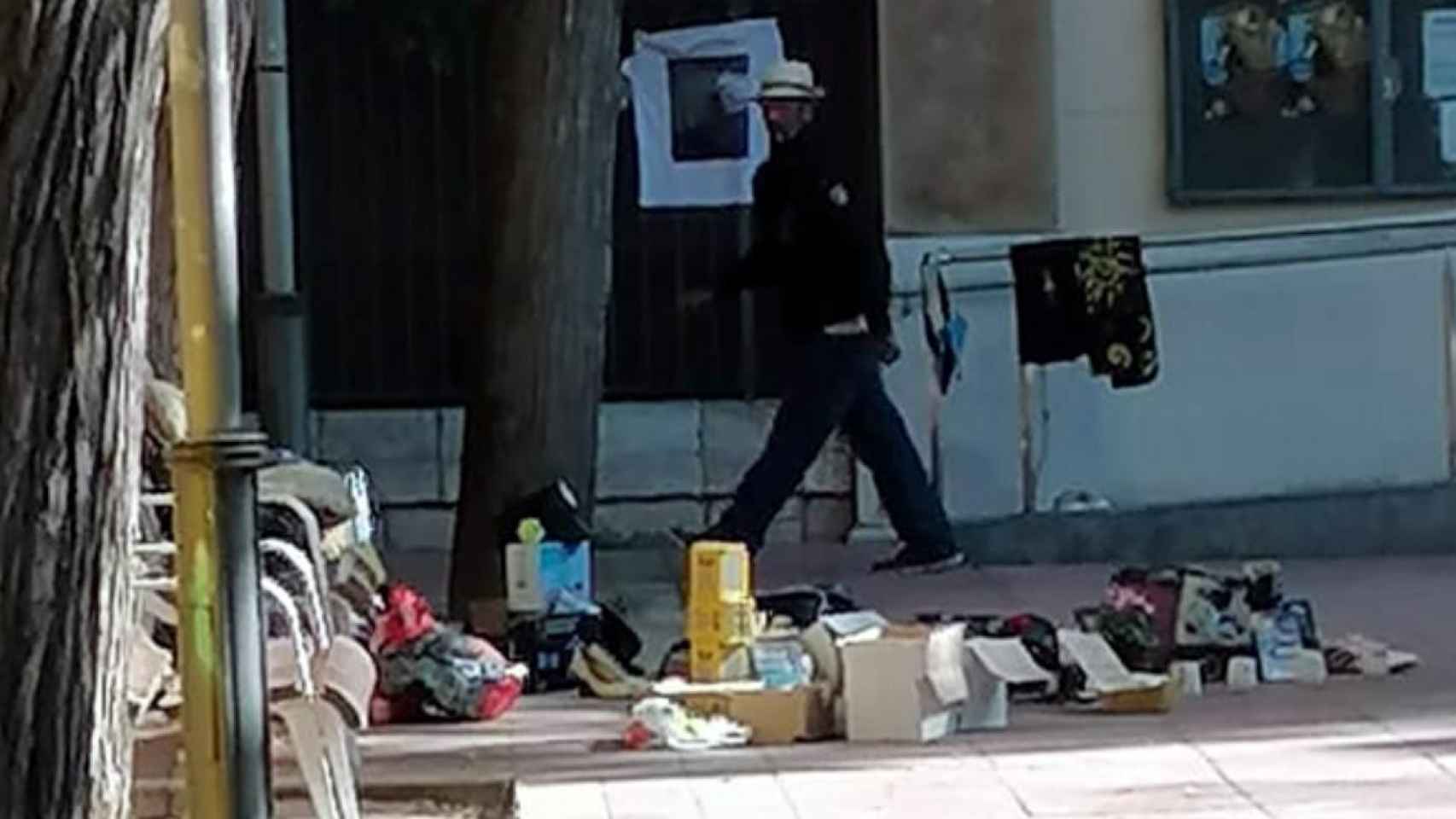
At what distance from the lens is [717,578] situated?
9.93 meters

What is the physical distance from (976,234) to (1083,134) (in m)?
Answer: 0.70

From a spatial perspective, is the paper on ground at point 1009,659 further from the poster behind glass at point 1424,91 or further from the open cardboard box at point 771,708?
the poster behind glass at point 1424,91

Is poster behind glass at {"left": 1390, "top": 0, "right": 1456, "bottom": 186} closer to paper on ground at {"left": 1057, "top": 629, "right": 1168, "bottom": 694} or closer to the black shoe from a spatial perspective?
the black shoe

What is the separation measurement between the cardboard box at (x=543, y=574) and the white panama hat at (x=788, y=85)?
253 centimetres

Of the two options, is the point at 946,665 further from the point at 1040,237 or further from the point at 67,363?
the point at 67,363

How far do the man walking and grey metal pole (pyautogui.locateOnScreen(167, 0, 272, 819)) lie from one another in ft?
24.5

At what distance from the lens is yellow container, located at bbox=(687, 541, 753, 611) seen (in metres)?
9.87

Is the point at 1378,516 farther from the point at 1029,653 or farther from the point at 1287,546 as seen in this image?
the point at 1029,653

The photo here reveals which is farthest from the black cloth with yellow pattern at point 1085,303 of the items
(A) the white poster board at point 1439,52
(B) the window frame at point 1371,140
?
(A) the white poster board at point 1439,52

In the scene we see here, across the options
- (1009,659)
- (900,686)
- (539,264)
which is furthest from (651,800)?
(539,264)

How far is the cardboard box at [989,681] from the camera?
9.75 meters

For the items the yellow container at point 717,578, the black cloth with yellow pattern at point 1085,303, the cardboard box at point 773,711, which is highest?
the black cloth with yellow pattern at point 1085,303

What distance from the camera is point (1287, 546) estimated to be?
1453 cm

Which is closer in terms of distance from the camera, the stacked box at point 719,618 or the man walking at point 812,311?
the stacked box at point 719,618
